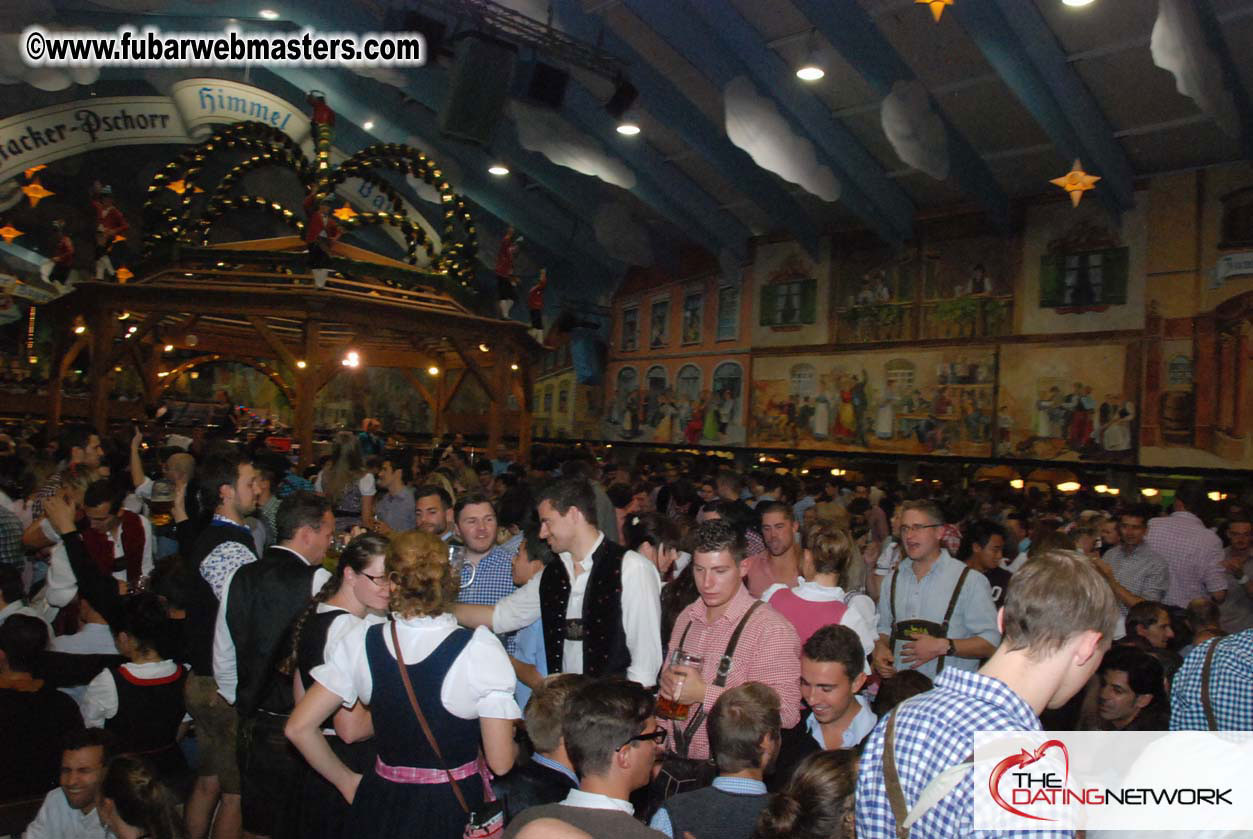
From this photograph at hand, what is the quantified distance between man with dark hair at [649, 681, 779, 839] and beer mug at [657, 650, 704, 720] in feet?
0.95

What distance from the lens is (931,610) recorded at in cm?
412

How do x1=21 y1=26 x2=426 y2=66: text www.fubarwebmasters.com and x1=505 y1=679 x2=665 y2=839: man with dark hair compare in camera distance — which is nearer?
x1=505 y1=679 x2=665 y2=839: man with dark hair

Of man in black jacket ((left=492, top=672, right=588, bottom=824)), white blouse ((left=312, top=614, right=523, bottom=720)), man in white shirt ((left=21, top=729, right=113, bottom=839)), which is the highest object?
white blouse ((left=312, top=614, right=523, bottom=720))

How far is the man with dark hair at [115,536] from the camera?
483 cm

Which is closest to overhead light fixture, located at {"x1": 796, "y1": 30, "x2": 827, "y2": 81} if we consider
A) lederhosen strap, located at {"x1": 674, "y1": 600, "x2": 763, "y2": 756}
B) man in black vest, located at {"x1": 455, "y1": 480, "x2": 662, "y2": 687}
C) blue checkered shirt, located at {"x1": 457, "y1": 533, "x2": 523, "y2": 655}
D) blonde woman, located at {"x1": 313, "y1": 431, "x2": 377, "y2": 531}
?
blonde woman, located at {"x1": 313, "y1": 431, "x2": 377, "y2": 531}

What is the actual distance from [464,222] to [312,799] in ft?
34.4

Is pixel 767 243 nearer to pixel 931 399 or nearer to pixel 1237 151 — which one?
pixel 931 399

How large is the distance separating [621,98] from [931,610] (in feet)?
38.4

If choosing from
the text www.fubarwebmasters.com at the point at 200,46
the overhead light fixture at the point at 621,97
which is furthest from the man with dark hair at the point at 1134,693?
the text www.fubarwebmasters.com at the point at 200,46

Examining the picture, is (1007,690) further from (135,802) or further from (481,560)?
(481,560)

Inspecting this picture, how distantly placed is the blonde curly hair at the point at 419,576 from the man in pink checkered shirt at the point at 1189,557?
516cm

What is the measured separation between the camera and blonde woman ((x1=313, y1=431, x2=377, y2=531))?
8.35 metres

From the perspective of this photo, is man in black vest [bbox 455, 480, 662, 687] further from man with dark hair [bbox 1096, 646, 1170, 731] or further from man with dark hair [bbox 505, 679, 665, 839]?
man with dark hair [bbox 1096, 646, 1170, 731]

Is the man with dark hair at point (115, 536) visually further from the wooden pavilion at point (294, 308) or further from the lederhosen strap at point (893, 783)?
the wooden pavilion at point (294, 308)
